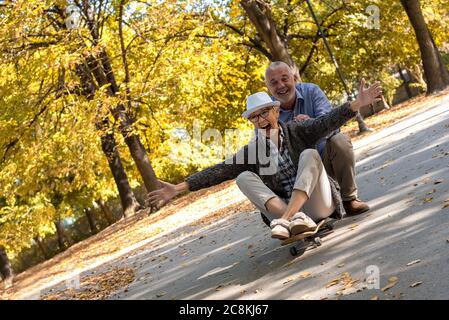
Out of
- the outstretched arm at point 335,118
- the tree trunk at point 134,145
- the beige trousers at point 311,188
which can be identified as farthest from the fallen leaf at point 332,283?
the tree trunk at point 134,145

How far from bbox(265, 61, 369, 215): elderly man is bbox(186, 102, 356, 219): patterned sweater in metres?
0.38

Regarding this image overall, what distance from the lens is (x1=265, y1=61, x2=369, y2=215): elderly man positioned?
6.55 metres

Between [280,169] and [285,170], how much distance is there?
0.16 feet

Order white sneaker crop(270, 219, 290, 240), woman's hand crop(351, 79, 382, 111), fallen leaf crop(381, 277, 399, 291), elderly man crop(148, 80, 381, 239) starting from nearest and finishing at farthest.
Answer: fallen leaf crop(381, 277, 399, 291)
white sneaker crop(270, 219, 290, 240)
woman's hand crop(351, 79, 382, 111)
elderly man crop(148, 80, 381, 239)

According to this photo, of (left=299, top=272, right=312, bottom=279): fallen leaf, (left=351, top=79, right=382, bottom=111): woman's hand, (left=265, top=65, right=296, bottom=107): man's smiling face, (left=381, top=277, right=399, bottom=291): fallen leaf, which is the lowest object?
(left=381, top=277, right=399, bottom=291): fallen leaf

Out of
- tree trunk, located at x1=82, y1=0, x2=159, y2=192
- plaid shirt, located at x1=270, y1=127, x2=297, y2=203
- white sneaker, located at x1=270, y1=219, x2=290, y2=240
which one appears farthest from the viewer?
tree trunk, located at x1=82, y1=0, x2=159, y2=192

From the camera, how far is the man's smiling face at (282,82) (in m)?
6.52

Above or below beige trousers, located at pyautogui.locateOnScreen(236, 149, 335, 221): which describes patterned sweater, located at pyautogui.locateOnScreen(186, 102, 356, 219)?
above

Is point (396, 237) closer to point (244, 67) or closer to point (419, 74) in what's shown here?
point (244, 67)

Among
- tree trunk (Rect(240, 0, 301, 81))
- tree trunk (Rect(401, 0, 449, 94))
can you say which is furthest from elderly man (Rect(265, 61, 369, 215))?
tree trunk (Rect(401, 0, 449, 94))

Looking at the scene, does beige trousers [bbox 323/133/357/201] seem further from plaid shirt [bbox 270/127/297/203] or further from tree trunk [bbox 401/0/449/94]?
tree trunk [bbox 401/0/449/94]

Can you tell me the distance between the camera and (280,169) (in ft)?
20.1

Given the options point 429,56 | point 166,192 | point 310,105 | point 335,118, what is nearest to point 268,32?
point 429,56
